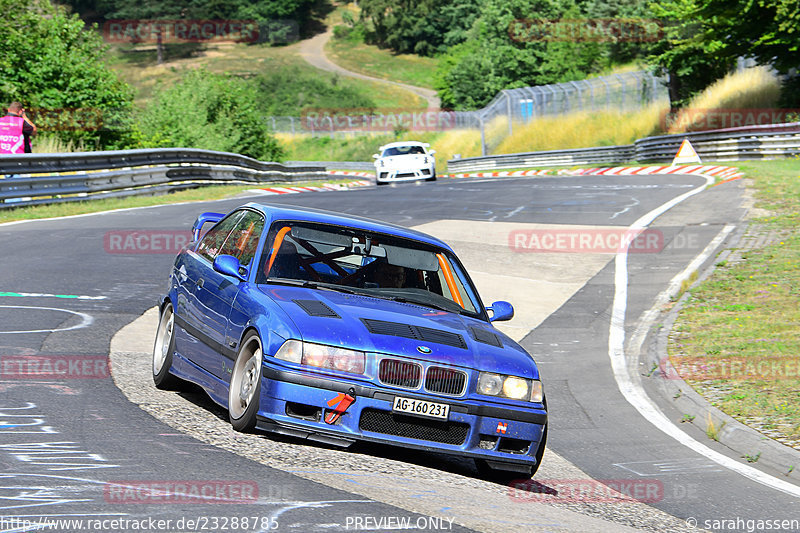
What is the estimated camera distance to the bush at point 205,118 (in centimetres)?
3784

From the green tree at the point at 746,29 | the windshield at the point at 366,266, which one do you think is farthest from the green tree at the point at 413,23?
the windshield at the point at 366,266

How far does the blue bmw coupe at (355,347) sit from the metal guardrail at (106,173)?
14091 mm

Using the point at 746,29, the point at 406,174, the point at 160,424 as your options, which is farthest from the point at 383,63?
the point at 160,424

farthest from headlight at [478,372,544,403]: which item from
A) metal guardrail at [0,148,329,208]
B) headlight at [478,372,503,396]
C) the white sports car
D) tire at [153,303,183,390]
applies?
the white sports car

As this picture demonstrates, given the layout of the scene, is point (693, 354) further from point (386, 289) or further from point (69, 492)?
point (69, 492)

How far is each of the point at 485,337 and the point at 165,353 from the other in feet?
8.73

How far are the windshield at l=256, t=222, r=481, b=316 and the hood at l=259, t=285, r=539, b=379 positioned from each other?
231 mm

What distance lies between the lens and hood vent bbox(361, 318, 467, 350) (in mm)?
6246

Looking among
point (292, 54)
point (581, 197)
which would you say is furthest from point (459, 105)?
point (581, 197)

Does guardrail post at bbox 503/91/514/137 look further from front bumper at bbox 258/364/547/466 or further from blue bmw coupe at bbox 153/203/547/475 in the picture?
front bumper at bbox 258/364/547/466

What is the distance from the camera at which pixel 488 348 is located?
6.52 metres

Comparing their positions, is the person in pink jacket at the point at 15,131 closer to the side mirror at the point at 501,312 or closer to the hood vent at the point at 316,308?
the side mirror at the point at 501,312

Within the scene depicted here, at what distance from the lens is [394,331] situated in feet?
20.6

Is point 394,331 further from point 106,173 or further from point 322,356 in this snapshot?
point 106,173
